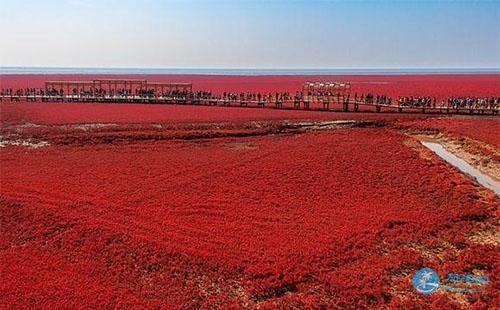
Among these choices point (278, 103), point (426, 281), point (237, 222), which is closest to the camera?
point (426, 281)

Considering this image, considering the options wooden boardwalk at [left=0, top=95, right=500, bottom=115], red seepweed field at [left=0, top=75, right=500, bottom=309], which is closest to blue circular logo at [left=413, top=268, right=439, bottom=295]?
red seepweed field at [left=0, top=75, right=500, bottom=309]

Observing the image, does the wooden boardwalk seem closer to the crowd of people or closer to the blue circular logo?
the crowd of people

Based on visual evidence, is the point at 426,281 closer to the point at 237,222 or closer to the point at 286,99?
the point at 237,222

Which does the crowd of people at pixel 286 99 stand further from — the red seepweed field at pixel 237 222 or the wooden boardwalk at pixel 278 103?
the red seepweed field at pixel 237 222

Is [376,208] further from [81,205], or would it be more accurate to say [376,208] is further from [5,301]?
[5,301]

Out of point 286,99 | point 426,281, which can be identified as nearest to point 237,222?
point 426,281

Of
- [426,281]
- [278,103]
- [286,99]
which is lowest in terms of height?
[426,281]
